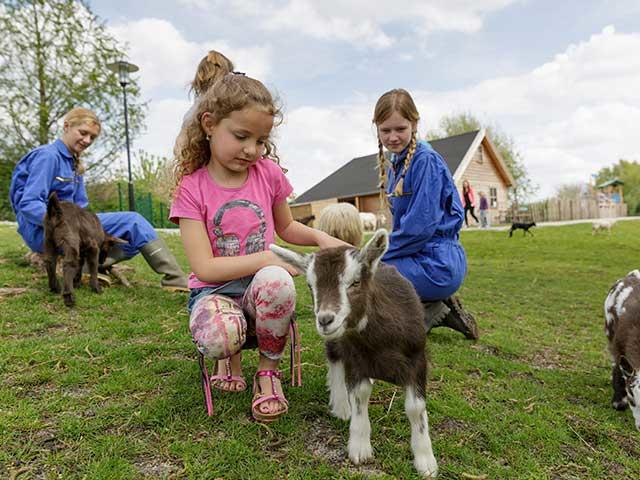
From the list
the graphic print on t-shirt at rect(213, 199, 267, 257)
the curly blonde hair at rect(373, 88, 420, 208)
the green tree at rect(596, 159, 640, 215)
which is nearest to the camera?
the graphic print on t-shirt at rect(213, 199, 267, 257)

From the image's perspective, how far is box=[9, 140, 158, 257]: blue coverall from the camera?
5.45 meters

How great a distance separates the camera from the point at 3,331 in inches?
174

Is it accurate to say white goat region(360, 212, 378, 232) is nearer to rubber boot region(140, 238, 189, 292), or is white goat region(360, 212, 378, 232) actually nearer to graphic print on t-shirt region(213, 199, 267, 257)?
rubber boot region(140, 238, 189, 292)

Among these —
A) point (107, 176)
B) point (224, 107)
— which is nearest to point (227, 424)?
point (224, 107)

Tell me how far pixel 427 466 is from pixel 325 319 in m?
0.99

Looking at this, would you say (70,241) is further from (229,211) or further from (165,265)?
(229,211)

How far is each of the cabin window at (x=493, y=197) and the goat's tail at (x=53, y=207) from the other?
3066cm

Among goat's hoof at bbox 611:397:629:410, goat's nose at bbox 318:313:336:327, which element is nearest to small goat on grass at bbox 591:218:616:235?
goat's hoof at bbox 611:397:629:410

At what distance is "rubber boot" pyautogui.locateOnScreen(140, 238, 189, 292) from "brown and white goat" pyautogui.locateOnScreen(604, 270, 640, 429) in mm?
5005

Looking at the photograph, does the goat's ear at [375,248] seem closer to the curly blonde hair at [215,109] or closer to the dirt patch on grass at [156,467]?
the curly blonde hair at [215,109]

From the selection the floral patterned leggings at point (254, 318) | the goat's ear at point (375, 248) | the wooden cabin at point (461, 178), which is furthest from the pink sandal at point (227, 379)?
the wooden cabin at point (461, 178)

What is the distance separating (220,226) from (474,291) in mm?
6968

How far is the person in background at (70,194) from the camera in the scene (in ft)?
18.0

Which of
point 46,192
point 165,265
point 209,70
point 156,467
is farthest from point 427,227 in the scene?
point 46,192
